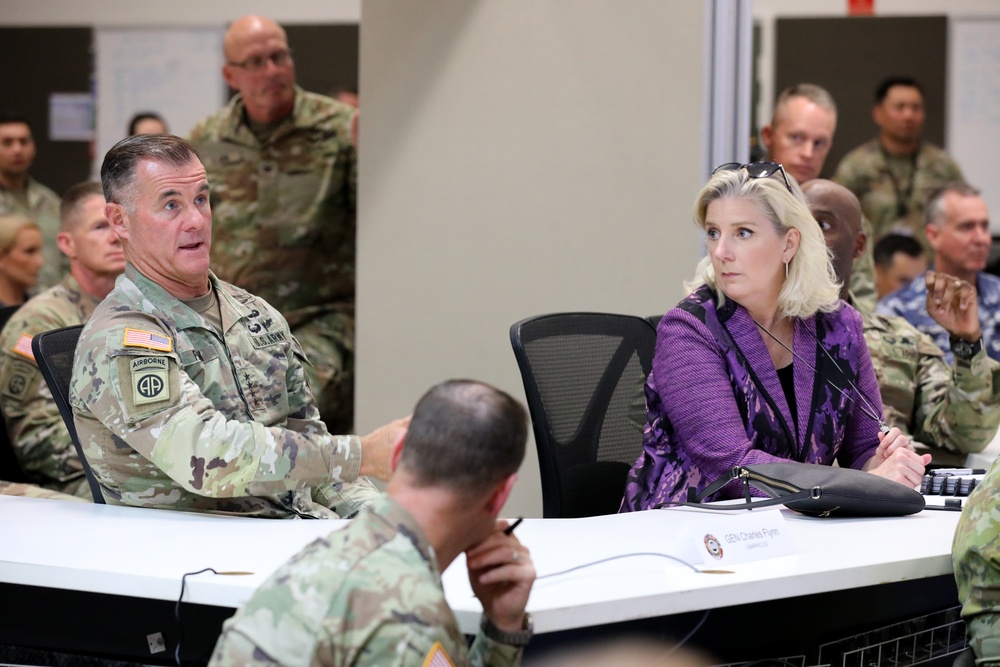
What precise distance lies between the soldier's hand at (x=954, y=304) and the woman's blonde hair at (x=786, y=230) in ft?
1.30

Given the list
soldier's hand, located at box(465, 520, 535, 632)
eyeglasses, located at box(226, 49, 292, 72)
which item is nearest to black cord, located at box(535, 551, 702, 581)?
soldier's hand, located at box(465, 520, 535, 632)

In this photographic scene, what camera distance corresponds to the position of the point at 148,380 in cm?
190

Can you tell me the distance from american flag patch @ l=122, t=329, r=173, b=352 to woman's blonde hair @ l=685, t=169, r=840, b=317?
1.15 metres

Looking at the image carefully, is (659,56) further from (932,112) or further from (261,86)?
(932,112)

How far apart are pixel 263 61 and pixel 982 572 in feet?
11.5

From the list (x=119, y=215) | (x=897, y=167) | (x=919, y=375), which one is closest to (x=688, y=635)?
(x=119, y=215)

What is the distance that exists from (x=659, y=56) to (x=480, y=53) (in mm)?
540

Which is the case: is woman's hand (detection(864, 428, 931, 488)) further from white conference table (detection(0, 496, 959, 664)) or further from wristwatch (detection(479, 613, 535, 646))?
wristwatch (detection(479, 613, 535, 646))

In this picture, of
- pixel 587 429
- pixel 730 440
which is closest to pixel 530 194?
pixel 587 429

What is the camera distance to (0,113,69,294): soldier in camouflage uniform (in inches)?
239

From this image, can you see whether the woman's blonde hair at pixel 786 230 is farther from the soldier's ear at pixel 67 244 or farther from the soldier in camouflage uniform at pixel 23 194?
the soldier in camouflage uniform at pixel 23 194

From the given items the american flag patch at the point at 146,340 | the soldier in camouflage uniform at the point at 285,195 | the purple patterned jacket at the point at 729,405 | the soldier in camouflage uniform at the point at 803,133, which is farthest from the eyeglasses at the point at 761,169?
the soldier in camouflage uniform at the point at 285,195

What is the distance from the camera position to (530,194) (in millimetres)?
3576

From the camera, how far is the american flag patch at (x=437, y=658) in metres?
1.18
